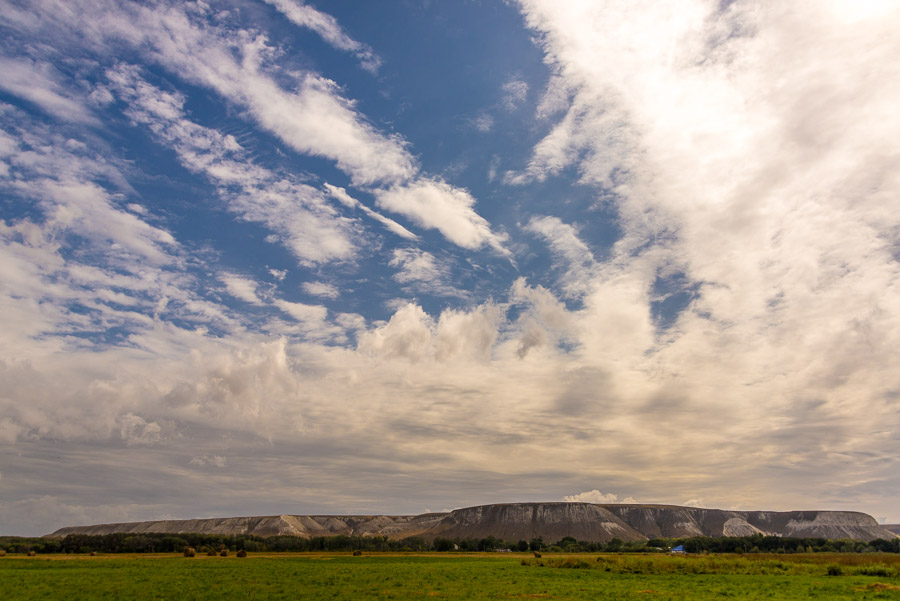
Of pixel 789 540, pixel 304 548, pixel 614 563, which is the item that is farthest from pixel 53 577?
pixel 789 540

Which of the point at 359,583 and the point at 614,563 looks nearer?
the point at 359,583

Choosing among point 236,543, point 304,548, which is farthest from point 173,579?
point 304,548

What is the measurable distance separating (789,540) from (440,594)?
20656 cm

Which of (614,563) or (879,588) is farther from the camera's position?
(614,563)

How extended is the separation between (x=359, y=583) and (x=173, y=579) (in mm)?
A: 19502

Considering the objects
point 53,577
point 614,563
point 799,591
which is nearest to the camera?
point 799,591

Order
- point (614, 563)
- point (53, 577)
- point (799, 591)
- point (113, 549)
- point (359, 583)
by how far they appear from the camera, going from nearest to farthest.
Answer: point (799, 591)
point (359, 583)
point (53, 577)
point (614, 563)
point (113, 549)

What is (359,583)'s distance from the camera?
177 feet

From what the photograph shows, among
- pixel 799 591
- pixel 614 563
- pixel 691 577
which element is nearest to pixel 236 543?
pixel 614 563

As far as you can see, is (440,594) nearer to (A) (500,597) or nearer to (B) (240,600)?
(A) (500,597)

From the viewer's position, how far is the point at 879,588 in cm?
4800

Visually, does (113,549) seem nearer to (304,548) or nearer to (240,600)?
(304,548)

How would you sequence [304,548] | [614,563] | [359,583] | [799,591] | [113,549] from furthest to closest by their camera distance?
[304,548] < [113,549] < [614,563] < [359,583] < [799,591]

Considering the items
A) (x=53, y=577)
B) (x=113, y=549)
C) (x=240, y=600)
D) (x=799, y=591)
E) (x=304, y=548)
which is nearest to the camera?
(x=240, y=600)
